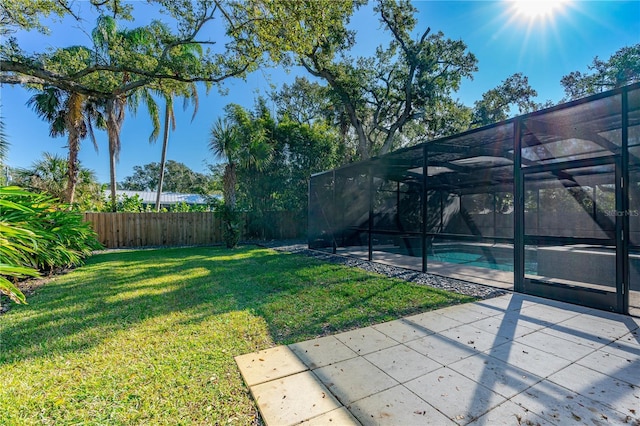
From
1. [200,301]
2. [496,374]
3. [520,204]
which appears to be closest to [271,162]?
[200,301]

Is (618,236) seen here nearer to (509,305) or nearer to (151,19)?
(509,305)

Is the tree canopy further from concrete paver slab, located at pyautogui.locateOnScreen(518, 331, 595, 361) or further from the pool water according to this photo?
concrete paver slab, located at pyautogui.locateOnScreen(518, 331, 595, 361)

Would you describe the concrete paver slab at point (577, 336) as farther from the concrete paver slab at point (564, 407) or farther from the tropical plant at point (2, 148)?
the tropical plant at point (2, 148)

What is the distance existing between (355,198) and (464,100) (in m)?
9.09

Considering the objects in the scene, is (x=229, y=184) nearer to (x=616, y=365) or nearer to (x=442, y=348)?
(x=442, y=348)

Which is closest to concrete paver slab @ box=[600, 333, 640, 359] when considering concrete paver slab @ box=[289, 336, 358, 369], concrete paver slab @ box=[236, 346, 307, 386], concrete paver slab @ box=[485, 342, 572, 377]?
concrete paver slab @ box=[485, 342, 572, 377]

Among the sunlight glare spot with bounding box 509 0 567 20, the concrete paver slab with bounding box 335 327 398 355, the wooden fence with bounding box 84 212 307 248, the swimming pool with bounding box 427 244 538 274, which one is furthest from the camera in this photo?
the wooden fence with bounding box 84 212 307 248

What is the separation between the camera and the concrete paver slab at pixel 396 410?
5.32ft

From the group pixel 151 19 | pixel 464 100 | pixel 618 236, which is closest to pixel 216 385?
pixel 618 236

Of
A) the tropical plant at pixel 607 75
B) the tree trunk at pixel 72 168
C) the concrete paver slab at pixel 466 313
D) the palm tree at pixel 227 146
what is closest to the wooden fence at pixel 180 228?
the tree trunk at pixel 72 168

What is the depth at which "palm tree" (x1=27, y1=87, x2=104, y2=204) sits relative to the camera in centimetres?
876

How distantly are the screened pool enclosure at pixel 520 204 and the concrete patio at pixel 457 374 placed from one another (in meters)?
1.31

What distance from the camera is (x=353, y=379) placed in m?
2.05

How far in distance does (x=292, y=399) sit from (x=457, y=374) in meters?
1.25
